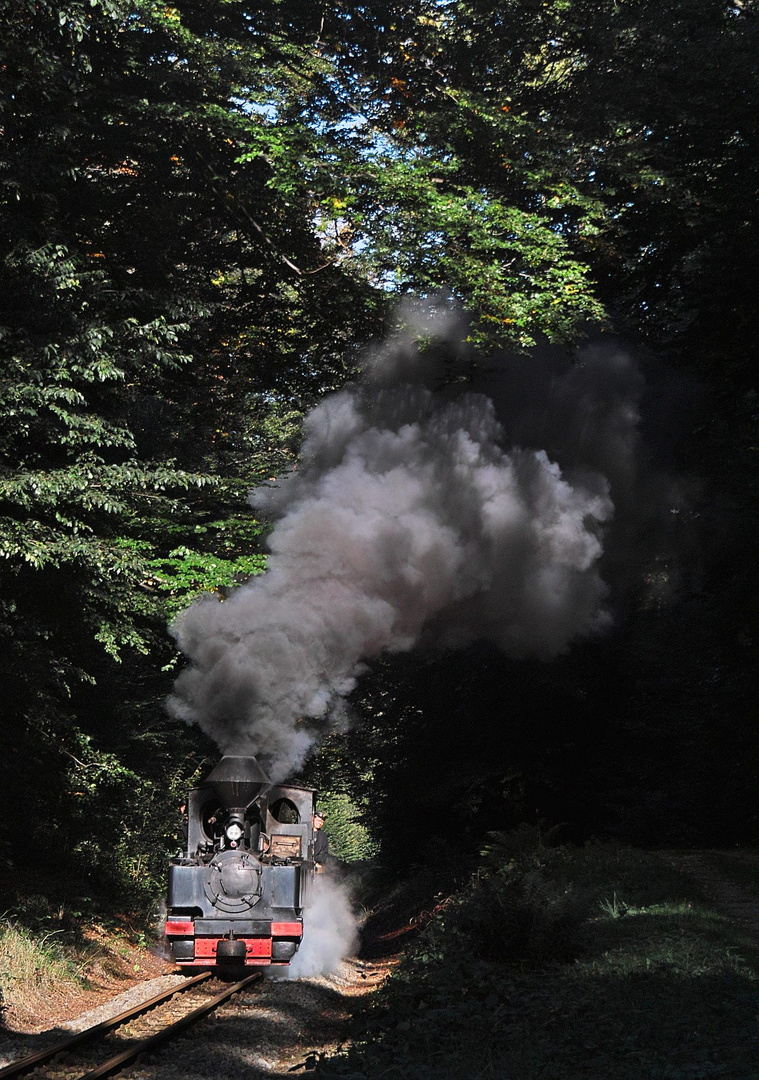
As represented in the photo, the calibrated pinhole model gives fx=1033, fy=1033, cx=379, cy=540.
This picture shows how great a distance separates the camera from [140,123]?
50.2 feet

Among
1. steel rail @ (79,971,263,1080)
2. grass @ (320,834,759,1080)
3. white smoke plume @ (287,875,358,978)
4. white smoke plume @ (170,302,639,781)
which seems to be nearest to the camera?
grass @ (320,834,759,1080)

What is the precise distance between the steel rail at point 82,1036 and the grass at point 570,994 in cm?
249

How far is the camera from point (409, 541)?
45.5ft

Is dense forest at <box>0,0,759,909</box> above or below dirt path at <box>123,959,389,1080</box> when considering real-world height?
above

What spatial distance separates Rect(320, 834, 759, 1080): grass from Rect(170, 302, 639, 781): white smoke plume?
11.3 ft

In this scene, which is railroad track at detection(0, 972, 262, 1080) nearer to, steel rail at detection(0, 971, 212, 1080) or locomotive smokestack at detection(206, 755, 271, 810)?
steel rail at detection(0, 971, 212, 1080)

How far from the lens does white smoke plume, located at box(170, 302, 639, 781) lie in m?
12.6

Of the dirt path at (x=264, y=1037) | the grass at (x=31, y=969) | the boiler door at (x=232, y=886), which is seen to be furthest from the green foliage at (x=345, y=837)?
the boiler door at (x=232, y=886)

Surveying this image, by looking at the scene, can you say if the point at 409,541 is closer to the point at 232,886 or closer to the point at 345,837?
the point at 232,886

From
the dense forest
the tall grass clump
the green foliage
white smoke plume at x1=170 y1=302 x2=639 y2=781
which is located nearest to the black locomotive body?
white smoke plume at x1=170 y1=302 x2=639 y2=781

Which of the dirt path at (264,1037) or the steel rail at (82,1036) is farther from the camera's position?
the dirt path at (264,1037)

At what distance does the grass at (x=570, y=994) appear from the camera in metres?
6.57

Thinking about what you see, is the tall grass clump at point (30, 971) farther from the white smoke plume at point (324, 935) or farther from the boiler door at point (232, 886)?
the white smoke plume at point (324, 935)

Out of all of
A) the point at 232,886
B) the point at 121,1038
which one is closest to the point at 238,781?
the point at 232,886
